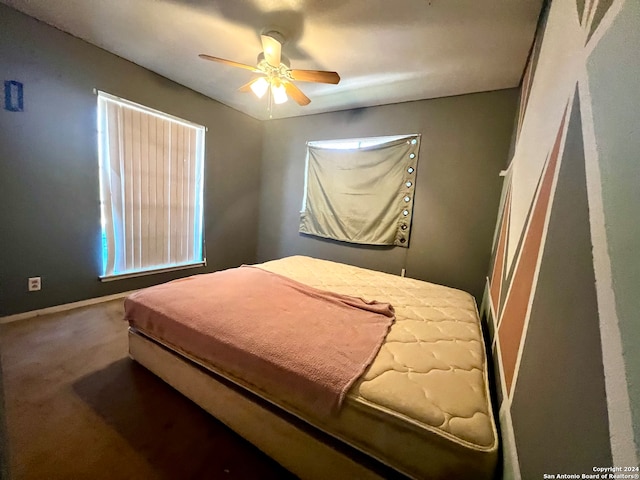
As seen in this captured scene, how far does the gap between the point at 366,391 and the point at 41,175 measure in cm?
301

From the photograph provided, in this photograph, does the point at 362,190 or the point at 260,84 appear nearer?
the point at 260,84

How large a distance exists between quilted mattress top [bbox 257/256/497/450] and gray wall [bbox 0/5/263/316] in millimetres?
2711

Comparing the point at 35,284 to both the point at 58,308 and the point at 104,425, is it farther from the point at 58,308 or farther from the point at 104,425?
the point at 104,425

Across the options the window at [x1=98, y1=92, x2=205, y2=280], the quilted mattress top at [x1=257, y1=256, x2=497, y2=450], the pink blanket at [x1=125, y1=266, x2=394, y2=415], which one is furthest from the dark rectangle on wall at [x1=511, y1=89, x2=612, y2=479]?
the window at [x1=98, y1=92, x2=205, y2=280]

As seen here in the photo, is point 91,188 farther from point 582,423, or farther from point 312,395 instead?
point 582,423

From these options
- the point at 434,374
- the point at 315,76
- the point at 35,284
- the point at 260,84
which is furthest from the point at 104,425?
the point at 315,76

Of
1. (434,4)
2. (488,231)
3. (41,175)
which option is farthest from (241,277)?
(488,231)

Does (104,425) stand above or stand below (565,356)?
below

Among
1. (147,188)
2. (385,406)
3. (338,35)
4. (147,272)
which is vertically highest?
(338,35)

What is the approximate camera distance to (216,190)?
3.50 meters

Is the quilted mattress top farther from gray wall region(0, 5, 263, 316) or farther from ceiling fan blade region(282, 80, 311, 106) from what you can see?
gray wall region(0, 5, 263, 316)

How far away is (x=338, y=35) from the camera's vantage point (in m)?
1.90

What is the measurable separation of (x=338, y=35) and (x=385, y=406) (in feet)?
7.83

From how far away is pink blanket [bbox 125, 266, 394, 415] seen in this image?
1034 mm
